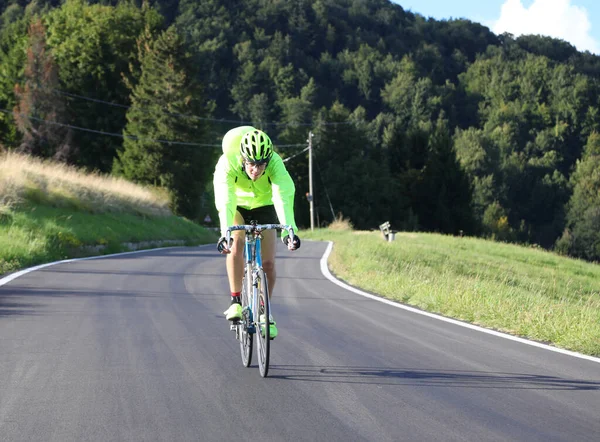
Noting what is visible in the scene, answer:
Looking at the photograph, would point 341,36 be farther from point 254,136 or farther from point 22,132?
point 254,136

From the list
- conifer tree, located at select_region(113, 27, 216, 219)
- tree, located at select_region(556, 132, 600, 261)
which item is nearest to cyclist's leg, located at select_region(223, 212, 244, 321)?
conifer tree, located at select_region(113, 27, 216, 219)

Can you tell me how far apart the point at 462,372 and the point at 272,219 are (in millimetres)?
2104

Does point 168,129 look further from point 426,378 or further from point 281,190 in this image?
point 426,378

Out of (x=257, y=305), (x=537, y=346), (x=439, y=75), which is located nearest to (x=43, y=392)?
(x=257, y=305)

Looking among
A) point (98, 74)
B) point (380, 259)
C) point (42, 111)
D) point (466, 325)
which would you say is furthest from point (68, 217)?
point (98, 74)

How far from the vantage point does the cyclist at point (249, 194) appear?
21.8 ft

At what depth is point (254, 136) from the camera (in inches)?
259

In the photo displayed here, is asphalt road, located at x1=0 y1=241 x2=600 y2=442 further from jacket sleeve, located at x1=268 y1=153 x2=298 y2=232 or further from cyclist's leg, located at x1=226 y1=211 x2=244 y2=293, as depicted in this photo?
jacket sleeve, located at x1=268 y1=153 x2=298 y2=232

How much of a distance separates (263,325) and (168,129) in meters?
53.2

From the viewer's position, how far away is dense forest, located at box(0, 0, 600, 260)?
60.3 meters

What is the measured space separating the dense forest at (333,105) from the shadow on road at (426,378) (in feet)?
164

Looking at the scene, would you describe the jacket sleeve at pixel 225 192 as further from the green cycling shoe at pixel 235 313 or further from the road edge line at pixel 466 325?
the road edge line at pixel 466 325

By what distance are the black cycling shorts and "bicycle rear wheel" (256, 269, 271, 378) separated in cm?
80

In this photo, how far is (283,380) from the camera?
21.2 feet
